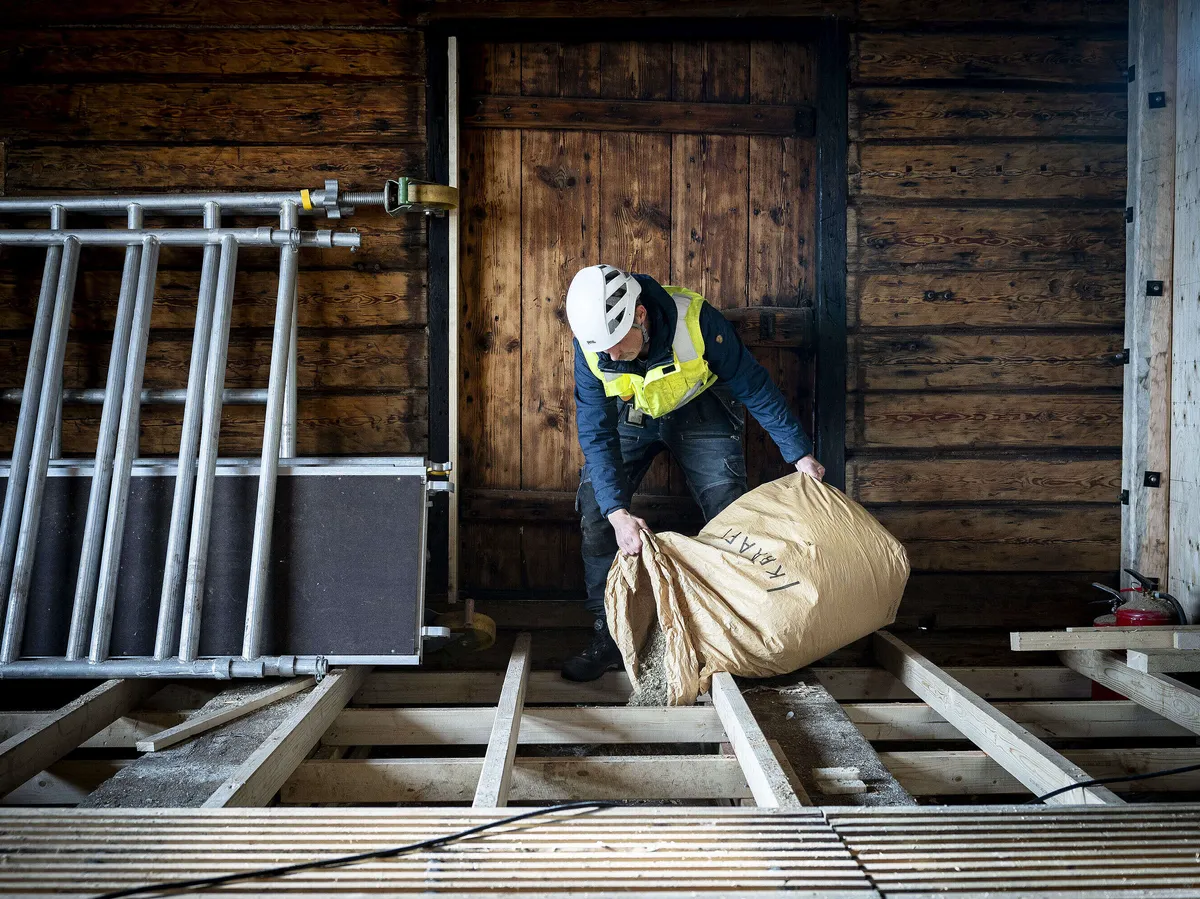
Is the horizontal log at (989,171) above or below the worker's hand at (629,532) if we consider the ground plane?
above

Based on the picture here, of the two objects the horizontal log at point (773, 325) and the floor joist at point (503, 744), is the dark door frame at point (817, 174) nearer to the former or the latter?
the horizontal log at point (773, 325)

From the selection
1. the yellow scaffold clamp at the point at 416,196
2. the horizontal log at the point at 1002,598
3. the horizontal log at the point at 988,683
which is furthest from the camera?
the horizontal log at the point at 1002,598

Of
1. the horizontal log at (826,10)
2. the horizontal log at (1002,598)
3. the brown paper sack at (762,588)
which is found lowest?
the horizontal log at (1002,598)

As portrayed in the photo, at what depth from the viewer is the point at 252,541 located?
2449 millimetres

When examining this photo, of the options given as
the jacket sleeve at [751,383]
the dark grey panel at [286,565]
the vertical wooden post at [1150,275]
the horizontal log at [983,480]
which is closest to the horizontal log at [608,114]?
the jacket sleeve at [751,383]

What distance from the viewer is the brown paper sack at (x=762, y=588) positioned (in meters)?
2.22

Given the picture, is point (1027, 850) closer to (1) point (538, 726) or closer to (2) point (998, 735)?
(2) point (998, 735)

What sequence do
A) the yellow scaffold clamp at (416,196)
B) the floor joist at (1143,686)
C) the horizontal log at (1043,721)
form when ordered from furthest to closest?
the yellow scaffold clamp at (416,196), the horizontal log at (1043,721), the floor joist at (1143,686)

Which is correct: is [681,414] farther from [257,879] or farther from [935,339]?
[257,879]

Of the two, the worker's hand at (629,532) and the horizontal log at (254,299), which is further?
the horizontal log at (254,299)

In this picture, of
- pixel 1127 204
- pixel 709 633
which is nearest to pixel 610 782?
pixel 709 633

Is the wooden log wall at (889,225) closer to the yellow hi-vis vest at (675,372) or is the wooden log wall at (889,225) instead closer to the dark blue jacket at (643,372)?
the dark blue jacket at (643,372)

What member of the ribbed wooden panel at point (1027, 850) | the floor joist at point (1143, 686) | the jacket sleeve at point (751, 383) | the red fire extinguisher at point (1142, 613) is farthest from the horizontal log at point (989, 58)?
the ribbed wooden panel at point (1027, 850)

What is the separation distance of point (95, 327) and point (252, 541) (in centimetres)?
135
